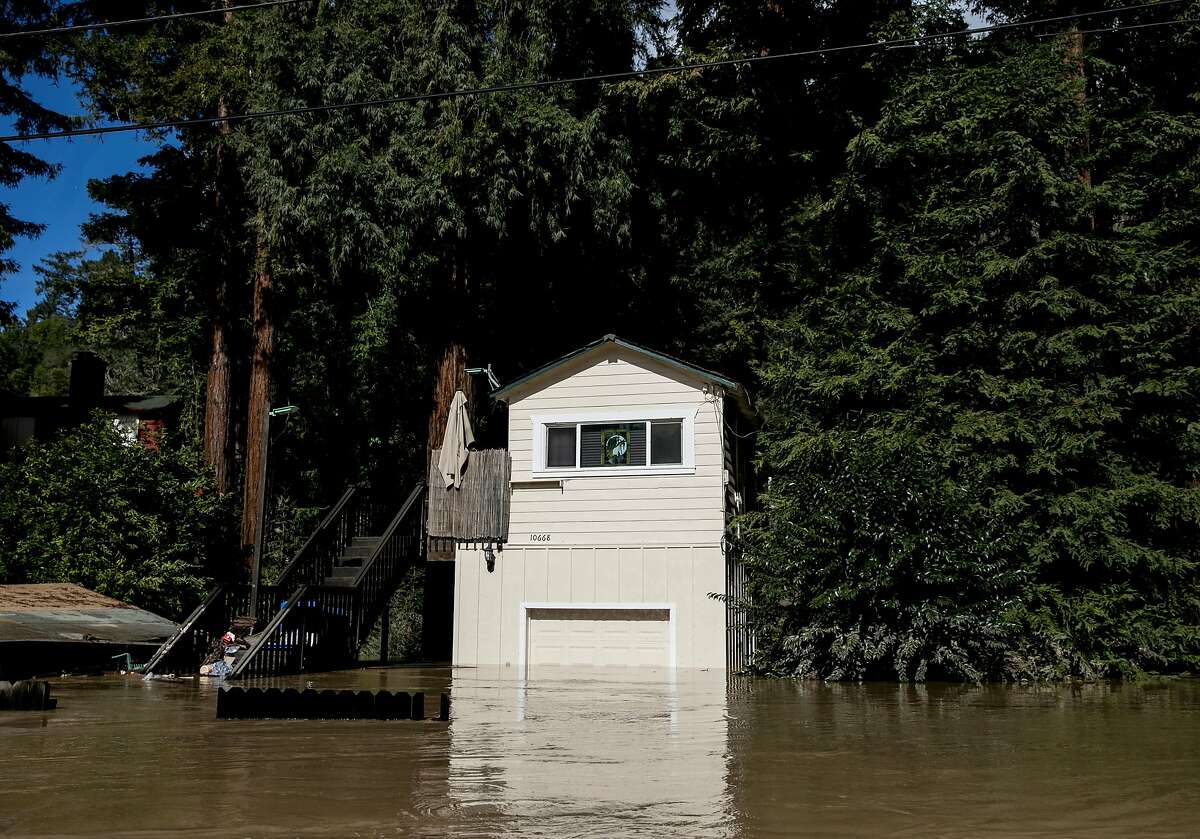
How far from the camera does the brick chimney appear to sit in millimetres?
35375

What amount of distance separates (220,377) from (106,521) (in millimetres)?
5155

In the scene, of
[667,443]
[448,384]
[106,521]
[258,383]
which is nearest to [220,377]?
[258,383]

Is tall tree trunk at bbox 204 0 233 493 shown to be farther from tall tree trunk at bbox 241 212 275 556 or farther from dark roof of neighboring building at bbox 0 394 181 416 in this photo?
dark roof of neighboring building at bbox 0 394 181 416

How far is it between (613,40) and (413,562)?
1152cm

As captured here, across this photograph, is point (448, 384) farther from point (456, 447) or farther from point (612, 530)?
point (612, 530)

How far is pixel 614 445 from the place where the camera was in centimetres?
2084

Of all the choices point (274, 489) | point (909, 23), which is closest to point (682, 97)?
point (909, 23)

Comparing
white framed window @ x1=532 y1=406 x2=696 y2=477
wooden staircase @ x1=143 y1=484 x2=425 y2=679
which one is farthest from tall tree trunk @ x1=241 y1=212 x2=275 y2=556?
white framed window @ x1=532 y1=406 x2=696 y2=477

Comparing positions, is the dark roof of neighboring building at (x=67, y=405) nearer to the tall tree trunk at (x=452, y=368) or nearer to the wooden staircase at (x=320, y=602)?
the tall tree trunk at (x=452, y=368)

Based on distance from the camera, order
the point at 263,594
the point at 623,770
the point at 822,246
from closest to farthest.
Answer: the point at 623,770, the point at 263,594, the point at 822,246

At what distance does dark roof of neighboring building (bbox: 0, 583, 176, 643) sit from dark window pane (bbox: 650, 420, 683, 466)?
8.54m

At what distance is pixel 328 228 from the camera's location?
23.0 metres

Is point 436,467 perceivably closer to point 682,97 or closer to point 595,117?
point 595,117

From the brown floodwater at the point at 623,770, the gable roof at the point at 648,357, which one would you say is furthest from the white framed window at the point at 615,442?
the brown floodwater at the point at 623,770
